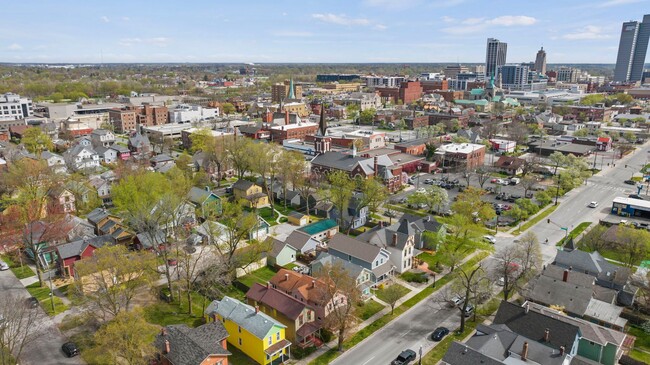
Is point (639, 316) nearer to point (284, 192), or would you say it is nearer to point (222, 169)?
point (284, 192)

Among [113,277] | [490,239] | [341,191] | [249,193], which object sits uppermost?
[341,191]

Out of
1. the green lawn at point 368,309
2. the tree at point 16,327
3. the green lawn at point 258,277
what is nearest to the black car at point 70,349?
the tree at point 16,327

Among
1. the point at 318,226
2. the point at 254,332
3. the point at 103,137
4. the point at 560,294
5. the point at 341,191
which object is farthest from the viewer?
the point at 103,137

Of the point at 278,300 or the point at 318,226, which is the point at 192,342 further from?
the point at 318,226

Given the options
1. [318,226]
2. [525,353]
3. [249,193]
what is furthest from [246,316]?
[249,193]

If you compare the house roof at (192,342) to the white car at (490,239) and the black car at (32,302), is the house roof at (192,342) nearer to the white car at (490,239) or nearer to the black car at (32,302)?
the black car at (32,302)

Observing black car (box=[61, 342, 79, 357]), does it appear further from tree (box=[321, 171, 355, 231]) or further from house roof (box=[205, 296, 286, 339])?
tree (box=[321, 171, 355, 231])

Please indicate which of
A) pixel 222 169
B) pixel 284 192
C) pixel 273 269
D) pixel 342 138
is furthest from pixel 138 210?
pixel 342 138

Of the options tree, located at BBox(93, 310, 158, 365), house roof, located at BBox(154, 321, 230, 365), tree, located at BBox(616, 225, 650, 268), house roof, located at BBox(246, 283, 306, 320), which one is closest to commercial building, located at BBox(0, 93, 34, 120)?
house roof, located at BBox(246, 283, 306, 320)
